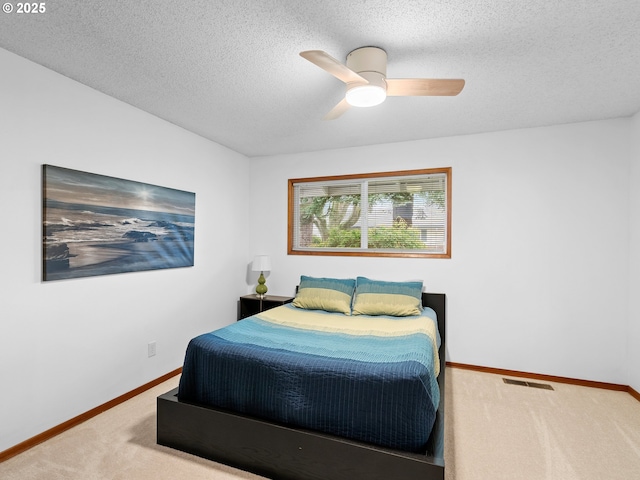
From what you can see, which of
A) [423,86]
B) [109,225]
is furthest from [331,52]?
[109,225]

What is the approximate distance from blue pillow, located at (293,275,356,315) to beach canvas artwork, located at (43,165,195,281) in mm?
1301

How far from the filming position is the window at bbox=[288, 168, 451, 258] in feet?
12.4

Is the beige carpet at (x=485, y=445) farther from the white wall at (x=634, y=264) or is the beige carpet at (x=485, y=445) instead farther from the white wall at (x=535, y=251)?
the white wall at (x=535, y=251)

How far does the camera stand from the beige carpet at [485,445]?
193 cm

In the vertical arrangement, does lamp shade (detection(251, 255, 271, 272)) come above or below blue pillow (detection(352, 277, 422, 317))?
above

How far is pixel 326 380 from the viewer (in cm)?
188

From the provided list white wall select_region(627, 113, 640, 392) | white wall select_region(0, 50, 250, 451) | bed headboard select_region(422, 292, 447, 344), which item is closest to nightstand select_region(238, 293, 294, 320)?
white wall select_region(0, 50, 250, 451)

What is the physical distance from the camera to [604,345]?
312 centimetres

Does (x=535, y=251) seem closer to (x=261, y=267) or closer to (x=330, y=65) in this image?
(x=330, y=65)

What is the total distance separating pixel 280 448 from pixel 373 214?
2.80 metres

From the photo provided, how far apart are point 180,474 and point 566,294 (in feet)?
11.7

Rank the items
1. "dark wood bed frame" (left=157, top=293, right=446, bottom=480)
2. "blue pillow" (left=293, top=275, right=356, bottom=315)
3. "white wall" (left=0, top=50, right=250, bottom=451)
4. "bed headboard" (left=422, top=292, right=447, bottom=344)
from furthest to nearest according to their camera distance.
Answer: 1. "bed headboard" (left=422, top=292, right=447, bottom=344)
2. "blue pillow" (left=293, top=275, right=356, bottom=315)
3. "white wall" (left=0, top=50, right=250, bottom=451)
4. "dark wood bed frame" (left=157, top=293, right=446, bottom=480)

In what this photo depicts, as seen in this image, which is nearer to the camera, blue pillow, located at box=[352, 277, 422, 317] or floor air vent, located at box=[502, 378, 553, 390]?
floor air vent, located at box=[502, 378, 553, 390]

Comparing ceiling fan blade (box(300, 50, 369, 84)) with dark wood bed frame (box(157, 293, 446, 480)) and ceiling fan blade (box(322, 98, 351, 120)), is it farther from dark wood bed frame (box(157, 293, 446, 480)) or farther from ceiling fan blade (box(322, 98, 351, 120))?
dark wood bed frame (box(157, 293, 446, 480))
